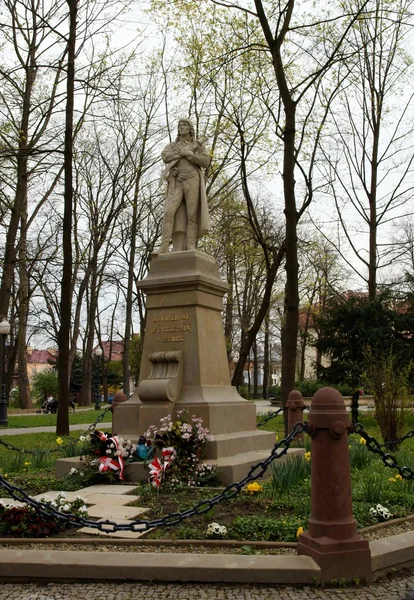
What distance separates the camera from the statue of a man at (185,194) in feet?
36.1

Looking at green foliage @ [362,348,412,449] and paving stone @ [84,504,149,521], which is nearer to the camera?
paving stone @ [84,504,149,521]

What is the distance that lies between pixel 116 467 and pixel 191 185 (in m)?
5.25

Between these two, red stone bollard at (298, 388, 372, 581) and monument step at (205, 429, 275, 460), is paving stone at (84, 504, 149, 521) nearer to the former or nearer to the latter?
red stone bollard at (298, 388, 372, 581)

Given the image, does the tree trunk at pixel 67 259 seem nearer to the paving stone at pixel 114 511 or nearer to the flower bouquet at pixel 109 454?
the flower bouquet at pixel 109 454

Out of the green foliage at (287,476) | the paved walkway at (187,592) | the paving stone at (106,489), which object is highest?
the green foliage at (287,476)

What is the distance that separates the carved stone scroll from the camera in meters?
9.23

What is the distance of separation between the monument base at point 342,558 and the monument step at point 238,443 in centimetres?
396

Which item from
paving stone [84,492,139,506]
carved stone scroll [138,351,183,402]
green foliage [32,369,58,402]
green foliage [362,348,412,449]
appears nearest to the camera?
paving stone [84,492,139,506]

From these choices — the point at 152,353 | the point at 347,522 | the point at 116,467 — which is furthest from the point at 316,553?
the point at 152,353

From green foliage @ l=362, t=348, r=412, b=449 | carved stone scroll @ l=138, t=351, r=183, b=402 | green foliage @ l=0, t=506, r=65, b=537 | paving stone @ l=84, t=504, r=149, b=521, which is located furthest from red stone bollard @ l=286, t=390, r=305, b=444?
green foliage @ l=0, t=506, r=65, b=537

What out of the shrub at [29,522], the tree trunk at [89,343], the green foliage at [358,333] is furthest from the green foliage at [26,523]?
the tree trunk at [89,343]

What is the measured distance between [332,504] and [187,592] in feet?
4.16

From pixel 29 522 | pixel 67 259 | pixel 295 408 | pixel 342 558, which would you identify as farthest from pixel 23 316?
pixel 342 558

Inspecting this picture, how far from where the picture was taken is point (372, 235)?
2500 cm
